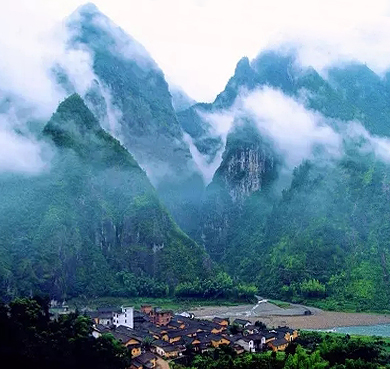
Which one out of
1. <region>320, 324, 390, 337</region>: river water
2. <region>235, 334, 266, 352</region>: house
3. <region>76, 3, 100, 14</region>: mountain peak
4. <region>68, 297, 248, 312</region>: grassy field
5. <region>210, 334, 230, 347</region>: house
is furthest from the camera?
<region>76, 3, 100, 14</region>: mountain peak

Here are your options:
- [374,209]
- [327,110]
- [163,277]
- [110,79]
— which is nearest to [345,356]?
[163,277]

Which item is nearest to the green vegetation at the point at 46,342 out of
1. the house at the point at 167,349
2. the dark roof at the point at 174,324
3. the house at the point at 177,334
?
the house at the point at 167,349

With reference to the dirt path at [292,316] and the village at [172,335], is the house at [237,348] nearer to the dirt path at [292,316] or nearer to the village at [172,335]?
the village at [172,335]

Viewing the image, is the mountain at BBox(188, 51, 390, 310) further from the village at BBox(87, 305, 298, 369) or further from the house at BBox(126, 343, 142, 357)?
the house at BBox(126, 343, 142, 357)

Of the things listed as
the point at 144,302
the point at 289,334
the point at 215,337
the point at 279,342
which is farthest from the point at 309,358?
the point at 144,302

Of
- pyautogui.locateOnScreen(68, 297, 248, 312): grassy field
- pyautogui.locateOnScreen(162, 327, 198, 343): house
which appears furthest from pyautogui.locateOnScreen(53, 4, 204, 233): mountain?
pyautogui.locateOnScreen(162, 327, 198, 343): house
